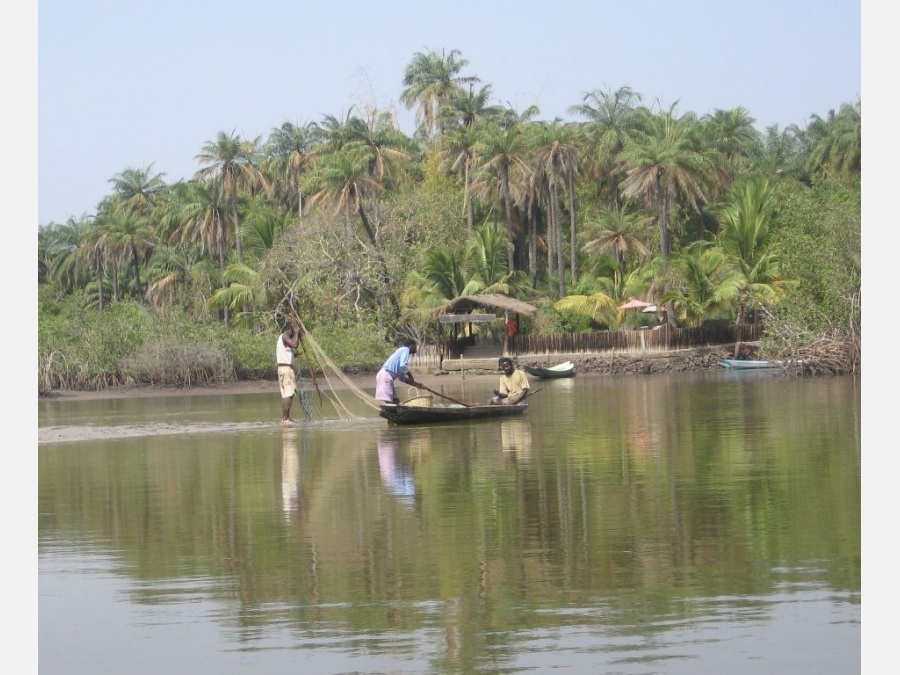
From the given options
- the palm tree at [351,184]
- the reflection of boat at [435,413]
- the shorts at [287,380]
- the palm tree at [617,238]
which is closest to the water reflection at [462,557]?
the reflection of boat at [435,413]

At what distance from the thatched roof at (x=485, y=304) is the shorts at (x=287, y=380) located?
23.2 metres

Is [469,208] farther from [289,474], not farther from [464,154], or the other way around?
[289,474]

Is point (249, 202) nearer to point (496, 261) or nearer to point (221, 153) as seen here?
point (221, 153)

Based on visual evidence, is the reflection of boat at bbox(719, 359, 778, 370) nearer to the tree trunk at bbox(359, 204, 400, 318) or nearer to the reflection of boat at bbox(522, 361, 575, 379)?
the reflection of boat at bbox(522, 361, 575, 379)

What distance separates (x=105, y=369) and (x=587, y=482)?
28985 mm

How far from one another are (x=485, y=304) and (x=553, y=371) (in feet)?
16.8

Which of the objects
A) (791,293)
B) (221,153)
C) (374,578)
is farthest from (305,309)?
(374,578)

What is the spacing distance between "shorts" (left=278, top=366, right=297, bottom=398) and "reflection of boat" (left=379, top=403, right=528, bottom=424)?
5.78 feet

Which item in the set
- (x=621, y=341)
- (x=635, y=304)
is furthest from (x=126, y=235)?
(x=621, y=341)

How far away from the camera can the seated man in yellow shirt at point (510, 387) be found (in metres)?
23.2

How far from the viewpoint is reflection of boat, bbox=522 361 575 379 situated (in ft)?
138

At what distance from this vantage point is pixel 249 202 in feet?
214

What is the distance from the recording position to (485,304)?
152ft

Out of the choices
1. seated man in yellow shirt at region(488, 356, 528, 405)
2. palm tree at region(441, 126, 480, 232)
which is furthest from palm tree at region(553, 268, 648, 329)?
seated man in yellow shirt at region(488, 356, 528, 405)
